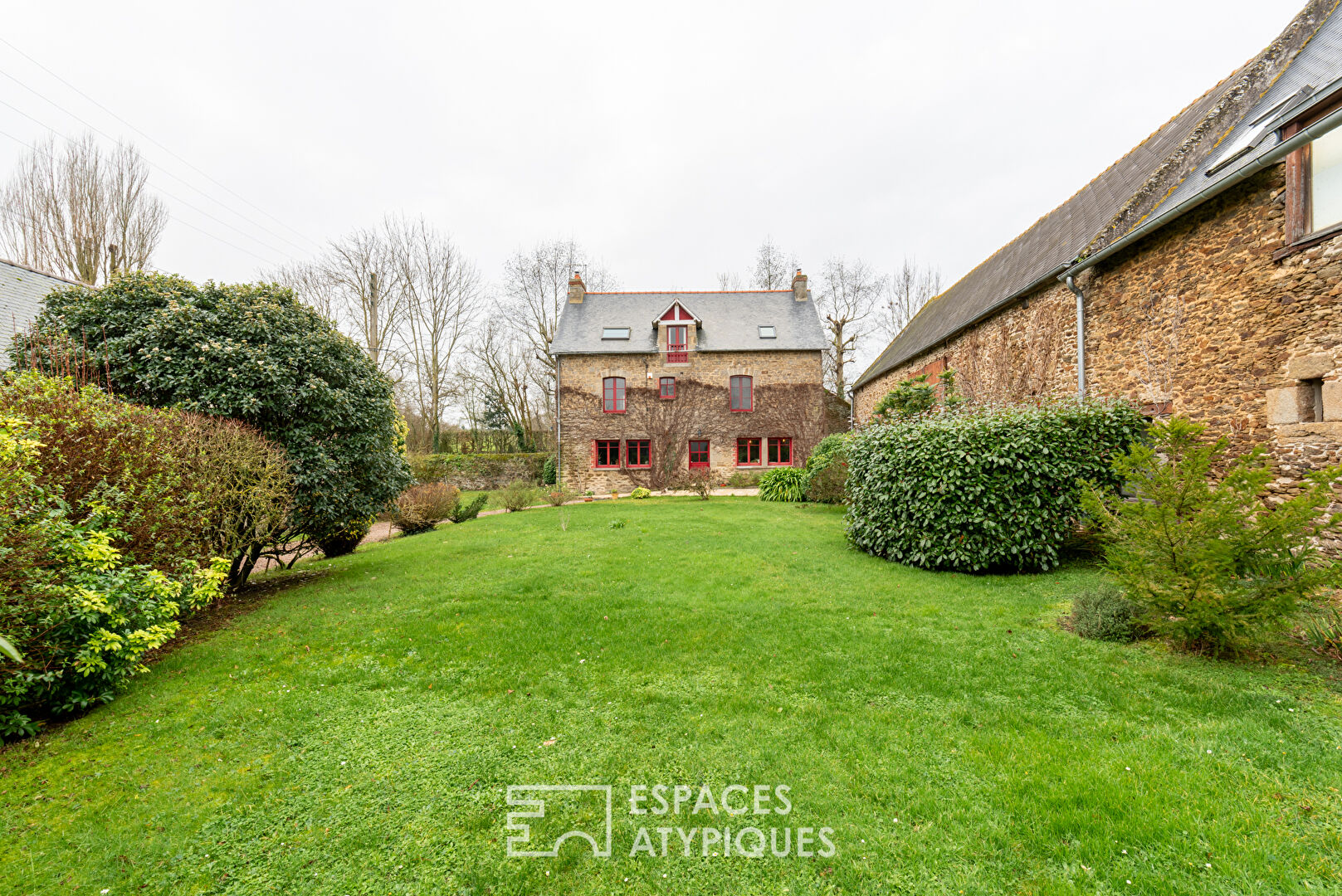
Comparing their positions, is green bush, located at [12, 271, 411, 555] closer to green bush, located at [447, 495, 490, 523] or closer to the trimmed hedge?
green bush, located at [447, 495, 490, 523]

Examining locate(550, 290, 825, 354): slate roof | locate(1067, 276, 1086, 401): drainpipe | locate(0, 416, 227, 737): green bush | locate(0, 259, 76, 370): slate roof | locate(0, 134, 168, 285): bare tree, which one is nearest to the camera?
locate(0, 416, 227, 737): green bush

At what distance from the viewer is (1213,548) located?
3.69 m

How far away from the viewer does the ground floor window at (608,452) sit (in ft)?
67.3

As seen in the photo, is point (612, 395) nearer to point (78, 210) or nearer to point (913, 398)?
point (913, 398)

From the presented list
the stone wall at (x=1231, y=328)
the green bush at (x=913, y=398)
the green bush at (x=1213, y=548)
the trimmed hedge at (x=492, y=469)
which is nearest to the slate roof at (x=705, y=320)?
the trimmed hedge at (x=492, y=469)

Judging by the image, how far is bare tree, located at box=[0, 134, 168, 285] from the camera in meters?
15.0

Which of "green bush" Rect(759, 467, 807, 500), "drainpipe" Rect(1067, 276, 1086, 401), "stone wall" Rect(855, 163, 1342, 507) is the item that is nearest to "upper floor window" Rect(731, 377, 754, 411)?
"green bush" Rect(759, 467, 807, 500)

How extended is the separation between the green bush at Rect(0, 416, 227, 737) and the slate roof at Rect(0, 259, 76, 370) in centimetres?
784

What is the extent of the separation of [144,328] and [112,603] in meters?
3.53

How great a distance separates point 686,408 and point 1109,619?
16564mm

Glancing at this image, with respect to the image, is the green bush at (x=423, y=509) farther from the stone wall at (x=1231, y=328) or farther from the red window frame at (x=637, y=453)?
the stone wall at (x=1231, y=328)

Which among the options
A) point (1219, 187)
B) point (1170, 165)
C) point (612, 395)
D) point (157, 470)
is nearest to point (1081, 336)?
point (1170, 165)

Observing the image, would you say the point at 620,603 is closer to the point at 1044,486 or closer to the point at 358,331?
the point at 1044,486

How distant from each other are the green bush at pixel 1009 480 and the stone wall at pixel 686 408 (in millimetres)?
13719
